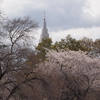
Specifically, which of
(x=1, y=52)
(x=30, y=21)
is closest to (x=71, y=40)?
(x=30, y=21)

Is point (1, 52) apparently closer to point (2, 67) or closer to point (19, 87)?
point (2, 67)

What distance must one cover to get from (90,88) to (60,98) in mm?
3342

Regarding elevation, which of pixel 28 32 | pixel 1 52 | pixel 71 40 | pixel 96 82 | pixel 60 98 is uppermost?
pixel 71 40

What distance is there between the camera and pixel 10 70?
17.4m

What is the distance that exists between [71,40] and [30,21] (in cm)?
2183

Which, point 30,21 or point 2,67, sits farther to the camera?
point 30,21

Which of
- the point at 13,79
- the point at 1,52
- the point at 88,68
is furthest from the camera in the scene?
the point at 88,68

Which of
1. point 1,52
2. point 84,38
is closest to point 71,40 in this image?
point 84,38

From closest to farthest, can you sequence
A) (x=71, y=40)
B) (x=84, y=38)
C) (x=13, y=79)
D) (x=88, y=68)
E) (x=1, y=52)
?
(x=1, y=52) → (x=13, y=79) → (x=88, y=68) → (x=71, y=40) → (x=84, y=38)

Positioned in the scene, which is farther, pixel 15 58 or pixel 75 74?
pixel 75 74

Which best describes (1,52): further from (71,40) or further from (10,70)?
(71,40)

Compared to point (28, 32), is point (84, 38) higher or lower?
higher

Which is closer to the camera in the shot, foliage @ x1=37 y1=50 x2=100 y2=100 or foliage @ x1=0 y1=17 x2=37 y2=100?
foliage @ x1=0 y1=17 x2=37 y2=100

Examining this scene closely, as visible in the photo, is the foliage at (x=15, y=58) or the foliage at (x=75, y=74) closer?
the foliage at (x=15, y=58)
